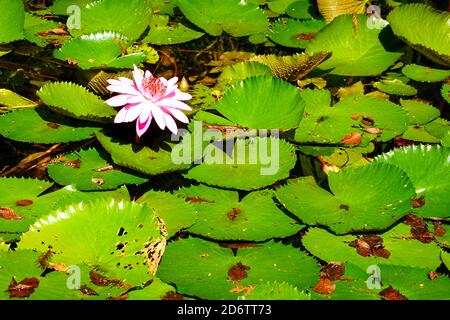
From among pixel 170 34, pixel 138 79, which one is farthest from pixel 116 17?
pixel 138 79

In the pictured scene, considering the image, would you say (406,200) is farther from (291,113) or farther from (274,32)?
(274,32)

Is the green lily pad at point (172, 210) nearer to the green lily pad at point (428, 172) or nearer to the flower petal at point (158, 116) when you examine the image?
the flower petal at point (158, 116)

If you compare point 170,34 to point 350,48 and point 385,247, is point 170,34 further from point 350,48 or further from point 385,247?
point 385,247

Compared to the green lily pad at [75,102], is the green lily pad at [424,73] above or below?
below

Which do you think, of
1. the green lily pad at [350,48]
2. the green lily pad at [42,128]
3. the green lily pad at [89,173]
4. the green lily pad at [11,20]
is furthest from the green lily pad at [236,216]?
the green lily pad at [11,20]

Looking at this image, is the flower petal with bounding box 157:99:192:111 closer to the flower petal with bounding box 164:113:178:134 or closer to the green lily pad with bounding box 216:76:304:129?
the flower petal with bounding box 164:113:178:134

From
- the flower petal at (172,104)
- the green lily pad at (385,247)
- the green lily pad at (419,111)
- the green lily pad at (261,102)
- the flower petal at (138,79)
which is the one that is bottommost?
the green lily pad at (385,247)

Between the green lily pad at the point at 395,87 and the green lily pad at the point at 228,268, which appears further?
the green lily pad at the point at 395,87
